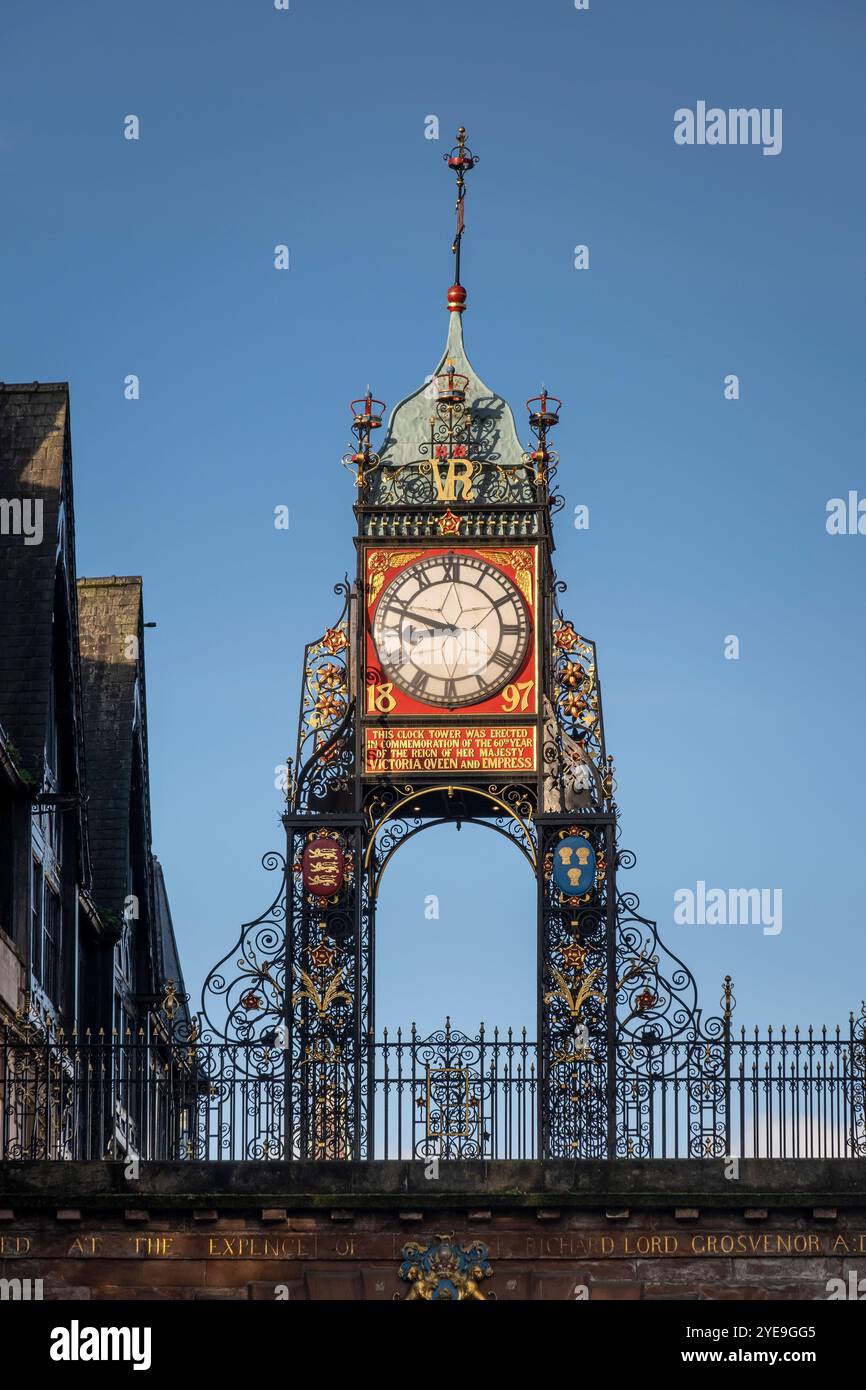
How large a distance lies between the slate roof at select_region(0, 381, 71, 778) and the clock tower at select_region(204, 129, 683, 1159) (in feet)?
16.9

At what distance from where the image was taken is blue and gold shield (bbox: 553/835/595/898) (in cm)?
4475

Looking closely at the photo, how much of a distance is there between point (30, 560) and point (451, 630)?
760cm

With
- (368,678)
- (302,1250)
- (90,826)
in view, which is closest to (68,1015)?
(90,826)

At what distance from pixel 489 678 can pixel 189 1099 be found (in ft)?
22.8

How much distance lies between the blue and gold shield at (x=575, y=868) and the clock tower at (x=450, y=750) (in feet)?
0.06

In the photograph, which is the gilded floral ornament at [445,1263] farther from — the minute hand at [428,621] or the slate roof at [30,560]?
the slate roof at [30,560]

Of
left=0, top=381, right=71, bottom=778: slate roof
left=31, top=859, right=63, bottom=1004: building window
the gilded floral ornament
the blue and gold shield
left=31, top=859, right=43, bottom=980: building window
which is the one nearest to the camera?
the gilded floral ornament

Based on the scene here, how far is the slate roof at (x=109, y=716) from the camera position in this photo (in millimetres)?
58688

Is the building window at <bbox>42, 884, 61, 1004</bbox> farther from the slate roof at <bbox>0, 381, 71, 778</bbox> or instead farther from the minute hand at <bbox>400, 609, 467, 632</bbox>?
the minute hand at <bbox>400, 609, 467, 632</bbox>

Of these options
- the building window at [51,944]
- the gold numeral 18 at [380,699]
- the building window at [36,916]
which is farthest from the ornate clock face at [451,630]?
the building window at [51,944]

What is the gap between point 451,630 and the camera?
46.2m

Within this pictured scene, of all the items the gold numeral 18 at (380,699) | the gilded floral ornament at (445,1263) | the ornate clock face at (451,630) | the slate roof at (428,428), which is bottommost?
the gilded floral ornament at (445,1263)

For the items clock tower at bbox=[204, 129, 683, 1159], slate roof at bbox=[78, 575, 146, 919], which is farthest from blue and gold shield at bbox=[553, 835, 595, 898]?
slate roof at bbox=[78, 575, 146, 919]
